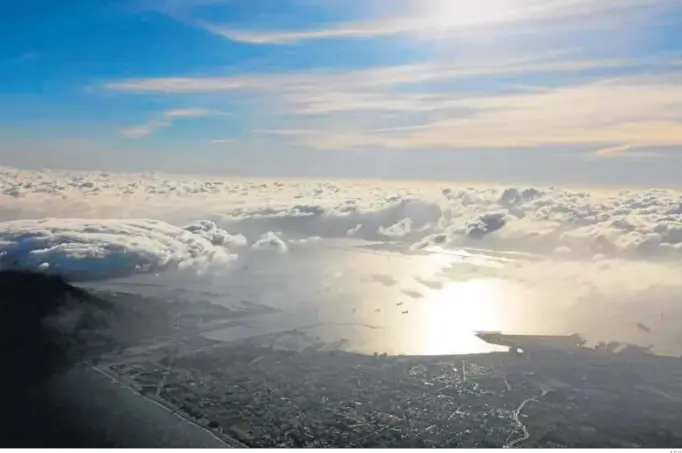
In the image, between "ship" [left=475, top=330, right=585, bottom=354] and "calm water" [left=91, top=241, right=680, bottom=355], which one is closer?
"ship" [left=475, top=330, right=585, bottom=354]

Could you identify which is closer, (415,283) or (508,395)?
(508,395)

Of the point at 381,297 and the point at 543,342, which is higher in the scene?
the point at 381,297

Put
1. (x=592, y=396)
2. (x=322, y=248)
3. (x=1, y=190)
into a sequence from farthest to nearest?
(x=322, y=248) < (x=1, y=190) < (x=592, y=396)

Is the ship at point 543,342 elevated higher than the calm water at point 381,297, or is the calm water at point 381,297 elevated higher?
the calm water at point 381,297

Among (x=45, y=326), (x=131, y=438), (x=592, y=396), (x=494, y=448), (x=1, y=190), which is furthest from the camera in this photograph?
(x=45, y=326)

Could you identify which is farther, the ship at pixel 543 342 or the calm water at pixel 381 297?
the calm water at pixel 381 297

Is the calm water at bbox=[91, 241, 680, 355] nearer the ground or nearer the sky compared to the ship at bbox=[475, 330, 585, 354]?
nearer the sky

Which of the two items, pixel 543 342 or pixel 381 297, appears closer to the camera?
pixel 543 342

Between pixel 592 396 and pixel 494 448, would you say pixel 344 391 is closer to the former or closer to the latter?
pixel 494 448

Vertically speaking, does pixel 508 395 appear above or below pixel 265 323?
below

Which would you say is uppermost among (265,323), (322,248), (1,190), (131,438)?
(1,190)

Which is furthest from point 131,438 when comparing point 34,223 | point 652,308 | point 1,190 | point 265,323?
point 652,308
